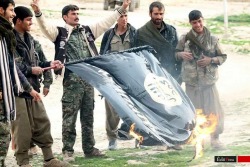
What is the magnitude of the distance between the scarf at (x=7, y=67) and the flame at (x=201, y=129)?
192 cm

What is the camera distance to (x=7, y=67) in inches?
275

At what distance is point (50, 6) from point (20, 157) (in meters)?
21.9

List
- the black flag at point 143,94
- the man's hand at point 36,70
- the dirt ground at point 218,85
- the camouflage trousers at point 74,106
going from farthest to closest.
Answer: the dirt ground at point 218,85
the camouflage trousers at point 74,106
the man's hand at point 36,70
the black flag at point 143,94

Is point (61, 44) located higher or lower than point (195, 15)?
lower

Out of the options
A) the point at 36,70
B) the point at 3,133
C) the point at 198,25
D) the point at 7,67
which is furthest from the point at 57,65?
the point at 198,25

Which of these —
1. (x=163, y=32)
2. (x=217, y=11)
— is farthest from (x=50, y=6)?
(x=163, y=32)

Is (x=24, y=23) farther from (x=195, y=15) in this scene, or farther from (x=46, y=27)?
(x=195, y=15)

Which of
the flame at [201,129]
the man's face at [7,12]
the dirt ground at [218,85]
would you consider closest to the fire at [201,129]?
the flame at [201,129]

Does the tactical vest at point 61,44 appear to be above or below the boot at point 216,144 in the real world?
above

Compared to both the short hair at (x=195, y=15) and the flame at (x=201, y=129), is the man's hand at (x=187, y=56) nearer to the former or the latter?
the short hair at (x=195, y=15)

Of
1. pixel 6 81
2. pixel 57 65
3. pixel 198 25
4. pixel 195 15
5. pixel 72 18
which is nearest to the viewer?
pixel 6 81

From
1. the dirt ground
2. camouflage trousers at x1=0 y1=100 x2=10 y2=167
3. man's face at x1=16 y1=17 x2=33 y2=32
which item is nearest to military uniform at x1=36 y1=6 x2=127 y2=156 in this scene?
man's face at x1=16 y1=17 x2=33 y2=32

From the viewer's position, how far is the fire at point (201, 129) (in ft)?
26.0

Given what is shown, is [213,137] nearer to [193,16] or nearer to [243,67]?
[193,16]
